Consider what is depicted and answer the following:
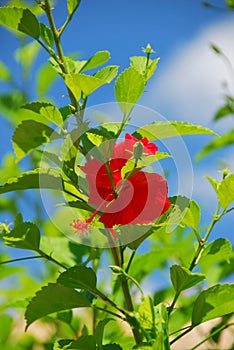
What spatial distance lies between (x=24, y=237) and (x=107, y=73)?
0.28m

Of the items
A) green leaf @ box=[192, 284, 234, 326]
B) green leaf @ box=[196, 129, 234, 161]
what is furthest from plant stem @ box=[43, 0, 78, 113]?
green leaf @ box=[196, 129, 234, 161]

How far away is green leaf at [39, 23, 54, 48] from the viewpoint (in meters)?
0.89

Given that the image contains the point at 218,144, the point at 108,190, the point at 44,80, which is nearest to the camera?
the point at 108,190

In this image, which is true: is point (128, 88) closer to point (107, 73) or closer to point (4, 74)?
point (107, 73)

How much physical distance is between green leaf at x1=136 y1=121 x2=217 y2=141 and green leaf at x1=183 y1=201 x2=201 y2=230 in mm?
109

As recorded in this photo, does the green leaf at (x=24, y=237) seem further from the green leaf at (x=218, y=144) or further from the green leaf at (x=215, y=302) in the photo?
the green leaf at (x=218, y=144)

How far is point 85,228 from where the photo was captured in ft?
2.82

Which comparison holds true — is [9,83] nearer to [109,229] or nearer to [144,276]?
[144,276]

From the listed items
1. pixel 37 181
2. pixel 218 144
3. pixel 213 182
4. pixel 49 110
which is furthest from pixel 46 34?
pixel 218 144

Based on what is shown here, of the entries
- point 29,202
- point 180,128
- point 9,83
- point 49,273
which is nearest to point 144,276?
point 49,273

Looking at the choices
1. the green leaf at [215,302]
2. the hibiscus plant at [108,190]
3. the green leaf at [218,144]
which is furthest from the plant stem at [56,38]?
the green leaf at [218,144]

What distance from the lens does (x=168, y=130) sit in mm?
838

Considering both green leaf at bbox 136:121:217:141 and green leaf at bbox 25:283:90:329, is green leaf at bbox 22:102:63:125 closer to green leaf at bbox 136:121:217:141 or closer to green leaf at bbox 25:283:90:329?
green leaf at bbox 136:121:217:141

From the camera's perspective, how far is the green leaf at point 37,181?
2.60 feet
